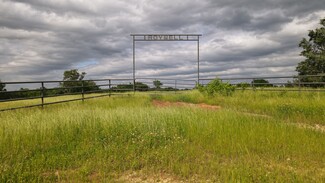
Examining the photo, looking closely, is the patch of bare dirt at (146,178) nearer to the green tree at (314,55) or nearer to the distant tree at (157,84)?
the distant tree at (157,84)

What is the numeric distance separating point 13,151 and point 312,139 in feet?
22.2

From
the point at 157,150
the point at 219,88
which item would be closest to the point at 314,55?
the point at 219,88

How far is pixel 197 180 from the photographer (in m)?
4.70

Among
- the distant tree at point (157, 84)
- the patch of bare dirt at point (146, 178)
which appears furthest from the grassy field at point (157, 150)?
the distant tree at point (157, 84)

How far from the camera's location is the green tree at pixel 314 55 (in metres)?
32.9

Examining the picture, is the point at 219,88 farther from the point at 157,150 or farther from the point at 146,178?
the point at 146,178

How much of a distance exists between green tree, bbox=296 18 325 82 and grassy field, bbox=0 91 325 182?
28.8 meters

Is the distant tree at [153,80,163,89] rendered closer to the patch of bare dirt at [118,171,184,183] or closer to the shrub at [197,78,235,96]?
the shrub at [197,78,235,96]

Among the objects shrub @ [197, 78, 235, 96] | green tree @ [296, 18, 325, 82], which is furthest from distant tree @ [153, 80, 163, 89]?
green tree @ [296, 18, 325, 82]

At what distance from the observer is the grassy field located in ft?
15.9

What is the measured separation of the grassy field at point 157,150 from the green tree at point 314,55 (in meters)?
28.8

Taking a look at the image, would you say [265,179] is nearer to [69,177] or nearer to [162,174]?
[162,174]

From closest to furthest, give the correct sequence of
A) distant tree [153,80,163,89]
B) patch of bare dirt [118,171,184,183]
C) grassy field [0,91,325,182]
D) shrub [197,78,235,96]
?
patch of bare dirt [118,171,184,183]
grassy field [0,91,325,182]
shrub [197,78,235,96]
distant tree [153,80,163,89]

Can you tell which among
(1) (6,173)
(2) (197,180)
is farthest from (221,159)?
(1) (6,173)
